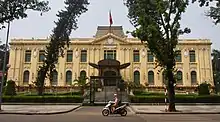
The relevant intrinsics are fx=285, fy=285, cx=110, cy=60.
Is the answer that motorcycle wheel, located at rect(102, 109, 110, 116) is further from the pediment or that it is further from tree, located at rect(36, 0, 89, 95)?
the pediment

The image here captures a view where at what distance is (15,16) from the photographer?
18734 millimetres

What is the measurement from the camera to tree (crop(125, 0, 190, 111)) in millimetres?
21312

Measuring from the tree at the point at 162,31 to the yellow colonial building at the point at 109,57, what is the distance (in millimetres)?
36163

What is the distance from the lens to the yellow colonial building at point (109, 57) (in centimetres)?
5819

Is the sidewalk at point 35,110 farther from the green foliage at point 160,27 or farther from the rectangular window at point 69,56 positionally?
the rectangular window at point 69,56

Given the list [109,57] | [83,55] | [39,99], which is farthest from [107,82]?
[83,55]

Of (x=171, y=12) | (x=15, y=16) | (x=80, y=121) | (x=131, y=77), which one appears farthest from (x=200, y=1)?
(x=131, y=77)

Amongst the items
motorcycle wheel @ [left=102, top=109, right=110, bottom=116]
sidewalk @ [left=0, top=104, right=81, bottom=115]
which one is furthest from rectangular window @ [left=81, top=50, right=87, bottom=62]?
motorcycle wheel @ [left=102, top=109, right=110, bottom=116]

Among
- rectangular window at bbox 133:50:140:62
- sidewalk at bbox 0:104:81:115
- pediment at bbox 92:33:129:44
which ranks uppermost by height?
pediment at bbox 92:33:129:44

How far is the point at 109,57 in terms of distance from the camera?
196ft

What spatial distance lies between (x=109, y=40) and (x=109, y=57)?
143 inches

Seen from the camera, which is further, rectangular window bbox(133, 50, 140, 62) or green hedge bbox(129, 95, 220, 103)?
rectangular window bbox(133, 50, 140, 62)

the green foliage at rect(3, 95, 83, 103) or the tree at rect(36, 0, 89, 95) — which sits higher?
→ the tree at rect(36, 0, 89, 95)

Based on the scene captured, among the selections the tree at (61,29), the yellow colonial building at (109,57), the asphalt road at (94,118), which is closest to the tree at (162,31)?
Answer: the asphalt road at (94,118)
